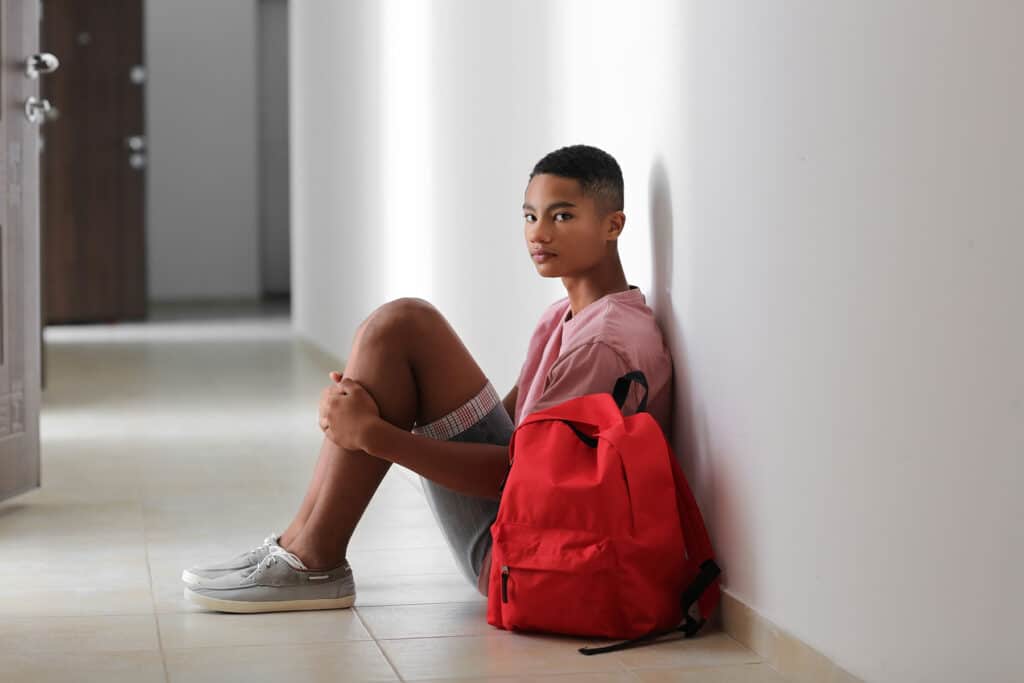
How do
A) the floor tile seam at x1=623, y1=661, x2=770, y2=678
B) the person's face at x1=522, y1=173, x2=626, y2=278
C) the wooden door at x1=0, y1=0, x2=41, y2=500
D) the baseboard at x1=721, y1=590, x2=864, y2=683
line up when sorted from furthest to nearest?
the wooden door at x1=0, y1=0, x2=41, y2=500, the person's face at x1=522, y1=173, x2=626, y2=278, the floor tile seam at x1=623, y1=661, x2=770, y2=678, the baseboard at x1=721, y1=590, x2=864, y2=683

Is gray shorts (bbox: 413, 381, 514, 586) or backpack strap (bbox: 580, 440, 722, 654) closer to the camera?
backpack strap (bbox: 580, 440, 722, 654)

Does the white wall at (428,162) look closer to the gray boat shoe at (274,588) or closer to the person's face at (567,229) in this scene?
the person's face at (567,229)

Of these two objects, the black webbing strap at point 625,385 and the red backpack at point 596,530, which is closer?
the red backpack at point 596,530

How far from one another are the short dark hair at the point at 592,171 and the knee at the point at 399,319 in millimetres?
310

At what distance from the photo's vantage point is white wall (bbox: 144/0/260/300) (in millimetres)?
10180

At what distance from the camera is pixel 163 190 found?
33.8ft

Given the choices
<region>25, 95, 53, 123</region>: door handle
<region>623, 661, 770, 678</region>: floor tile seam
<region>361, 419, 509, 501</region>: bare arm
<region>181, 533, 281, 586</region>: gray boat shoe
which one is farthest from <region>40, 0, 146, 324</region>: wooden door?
<region>623, 661, 770, 678</region>: floor tile seam

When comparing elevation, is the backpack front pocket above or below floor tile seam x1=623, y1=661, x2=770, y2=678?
above

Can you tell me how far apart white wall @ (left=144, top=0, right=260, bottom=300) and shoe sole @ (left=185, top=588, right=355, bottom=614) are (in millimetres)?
8334

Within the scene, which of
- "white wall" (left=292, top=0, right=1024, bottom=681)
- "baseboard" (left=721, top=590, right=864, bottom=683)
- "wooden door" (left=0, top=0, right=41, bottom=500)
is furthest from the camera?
"wooden door" (left=0, top=0, right=41, bottom=500)

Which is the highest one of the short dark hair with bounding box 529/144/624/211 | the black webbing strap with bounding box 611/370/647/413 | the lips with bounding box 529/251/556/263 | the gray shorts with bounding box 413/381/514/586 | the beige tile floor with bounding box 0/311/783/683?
the short dark hair with bounding box 529/144/624/211

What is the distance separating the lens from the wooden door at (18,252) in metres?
2.96

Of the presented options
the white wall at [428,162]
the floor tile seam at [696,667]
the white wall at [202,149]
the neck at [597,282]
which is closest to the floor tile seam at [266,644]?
the floor tile seam at [696,667]

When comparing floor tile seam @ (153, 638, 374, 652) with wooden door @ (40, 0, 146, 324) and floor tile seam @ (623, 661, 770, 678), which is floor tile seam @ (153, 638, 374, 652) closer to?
floor tile seam @ (623, 661, 770, 678)
